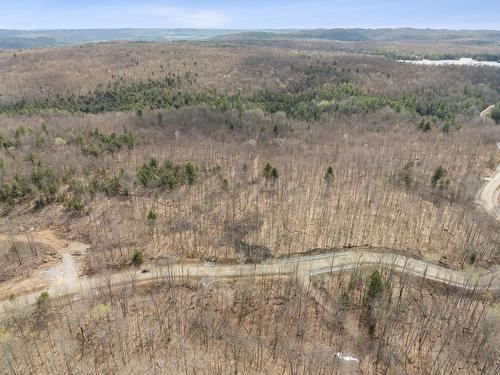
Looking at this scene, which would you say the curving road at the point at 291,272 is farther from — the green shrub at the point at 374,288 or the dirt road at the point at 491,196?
the dirt road at the point at 491,196

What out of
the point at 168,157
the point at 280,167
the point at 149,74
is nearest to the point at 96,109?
the point at 149,74

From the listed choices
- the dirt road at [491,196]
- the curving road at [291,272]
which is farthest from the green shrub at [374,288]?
the dirt road at [491,196]

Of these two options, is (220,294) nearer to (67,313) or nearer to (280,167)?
(67,313)

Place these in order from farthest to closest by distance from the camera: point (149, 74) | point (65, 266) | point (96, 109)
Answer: point (149, 74) → point (96, 109) → point (65, 266)

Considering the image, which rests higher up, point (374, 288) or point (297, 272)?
point (374, 288)

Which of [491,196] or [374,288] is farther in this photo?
[491,196]

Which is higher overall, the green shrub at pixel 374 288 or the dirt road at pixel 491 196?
the green shrub at pixel 374 288

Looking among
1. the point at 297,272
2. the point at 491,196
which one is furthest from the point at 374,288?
the point at 491,196

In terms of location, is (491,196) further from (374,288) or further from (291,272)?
(291,272)
